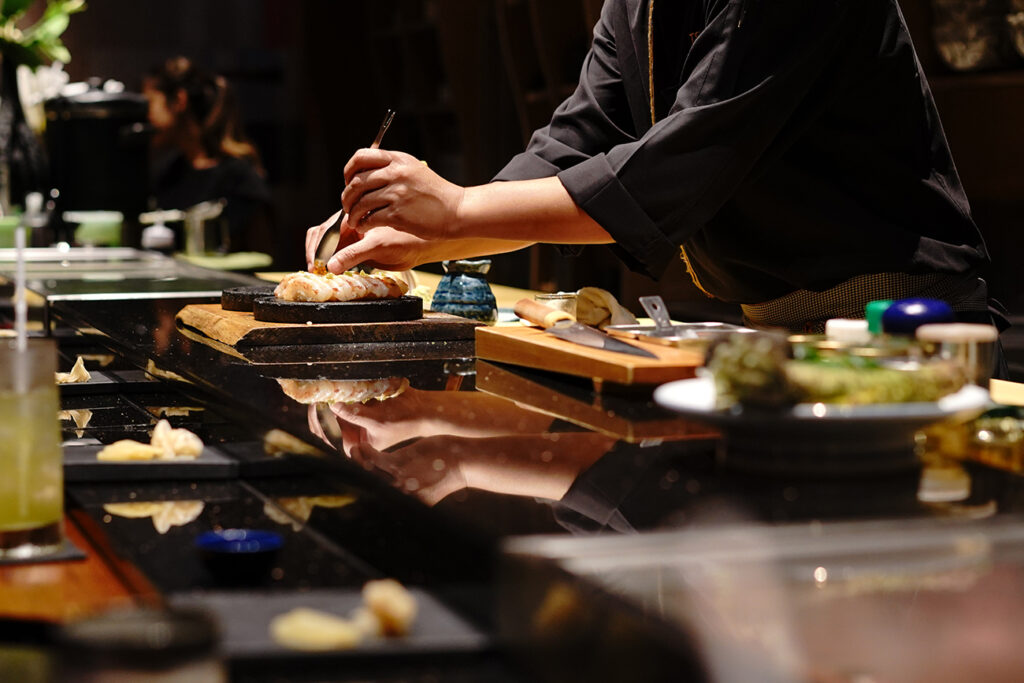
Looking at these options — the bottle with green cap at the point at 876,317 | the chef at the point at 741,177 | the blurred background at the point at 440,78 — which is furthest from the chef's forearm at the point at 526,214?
the blurred background at the point at 440,78

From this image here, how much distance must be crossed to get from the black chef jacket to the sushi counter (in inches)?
11.9

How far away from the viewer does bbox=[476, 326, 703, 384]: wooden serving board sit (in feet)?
4.20

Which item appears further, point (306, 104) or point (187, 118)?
point (306, 104)

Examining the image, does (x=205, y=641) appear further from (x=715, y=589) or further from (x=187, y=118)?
(x=187, y=118)

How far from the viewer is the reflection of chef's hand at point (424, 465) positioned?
37.1 inches

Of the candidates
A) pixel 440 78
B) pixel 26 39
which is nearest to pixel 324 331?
pixel 26 39

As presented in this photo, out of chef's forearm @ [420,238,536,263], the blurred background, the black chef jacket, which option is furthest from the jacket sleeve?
the blurred background

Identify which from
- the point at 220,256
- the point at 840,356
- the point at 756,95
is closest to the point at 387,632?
the point at 840,356

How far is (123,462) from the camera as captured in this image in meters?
1.27

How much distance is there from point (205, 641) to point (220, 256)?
428 centimetres

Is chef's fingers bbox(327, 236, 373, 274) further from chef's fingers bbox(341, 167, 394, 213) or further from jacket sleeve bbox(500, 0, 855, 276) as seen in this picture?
jacket sleeve bbox(500, 0, 855, 276)

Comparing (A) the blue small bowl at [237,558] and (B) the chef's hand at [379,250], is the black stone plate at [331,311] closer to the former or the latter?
(B) the chef's hand at [379,250]

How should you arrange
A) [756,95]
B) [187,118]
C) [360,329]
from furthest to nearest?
[187,118] → [360,329] → [756,95]

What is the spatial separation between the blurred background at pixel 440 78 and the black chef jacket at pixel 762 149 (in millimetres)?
1454
